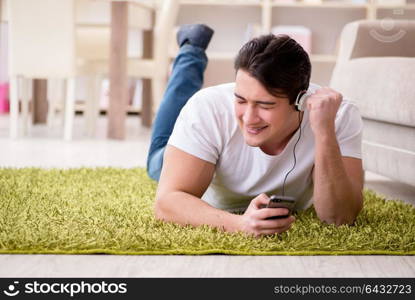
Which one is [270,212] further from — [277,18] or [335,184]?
[277,18]

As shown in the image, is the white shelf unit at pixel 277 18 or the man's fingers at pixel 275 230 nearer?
the man's fingers at pixel 275 230

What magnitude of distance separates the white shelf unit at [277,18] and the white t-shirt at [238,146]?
12.5ft

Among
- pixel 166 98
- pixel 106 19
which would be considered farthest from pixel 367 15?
pixel 166 98

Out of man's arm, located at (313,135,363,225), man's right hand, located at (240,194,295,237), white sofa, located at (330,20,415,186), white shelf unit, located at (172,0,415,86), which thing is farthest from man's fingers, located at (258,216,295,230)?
white shelf unit, located at (172,0,415,86)

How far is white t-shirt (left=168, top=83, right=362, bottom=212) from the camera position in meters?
1.60

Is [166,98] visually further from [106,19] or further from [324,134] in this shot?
[106,19]

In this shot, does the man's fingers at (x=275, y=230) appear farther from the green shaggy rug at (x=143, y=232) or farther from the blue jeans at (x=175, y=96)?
the blue jeans at (x=175, y=96)

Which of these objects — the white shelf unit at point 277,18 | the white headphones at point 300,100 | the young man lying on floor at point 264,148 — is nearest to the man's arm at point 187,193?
the young man lying on floor at point 264,148

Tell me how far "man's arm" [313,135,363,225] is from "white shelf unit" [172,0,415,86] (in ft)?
12.6

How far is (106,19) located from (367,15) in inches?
80.3

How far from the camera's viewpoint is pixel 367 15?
17.9ft

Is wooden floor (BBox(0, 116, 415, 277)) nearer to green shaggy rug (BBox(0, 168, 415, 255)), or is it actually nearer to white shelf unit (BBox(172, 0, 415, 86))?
green shaggy rug (BBox(0, 168, 415, 255))

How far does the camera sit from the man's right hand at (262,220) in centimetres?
145

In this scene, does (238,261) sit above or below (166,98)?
below
